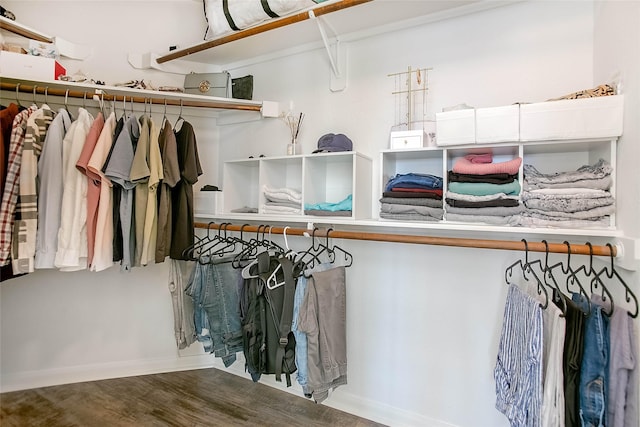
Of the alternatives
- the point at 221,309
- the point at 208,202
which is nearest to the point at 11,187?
the point at 208,202

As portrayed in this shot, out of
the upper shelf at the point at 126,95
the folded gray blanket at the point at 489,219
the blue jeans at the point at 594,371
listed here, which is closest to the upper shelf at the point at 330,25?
the upper shelf at the point at 126,95

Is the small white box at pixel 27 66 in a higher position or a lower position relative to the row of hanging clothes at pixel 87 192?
higher

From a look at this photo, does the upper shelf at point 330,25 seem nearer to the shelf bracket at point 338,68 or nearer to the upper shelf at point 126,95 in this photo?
the shelf bracket at point 338,68

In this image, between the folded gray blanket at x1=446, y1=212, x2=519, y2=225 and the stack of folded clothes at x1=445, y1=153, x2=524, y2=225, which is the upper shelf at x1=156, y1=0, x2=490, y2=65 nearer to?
the stack of folded clothes at x1=445, y1=153, x2=524, y2=225

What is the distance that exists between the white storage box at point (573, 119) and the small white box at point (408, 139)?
42cm

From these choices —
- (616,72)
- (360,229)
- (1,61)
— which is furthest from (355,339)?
(1,61)

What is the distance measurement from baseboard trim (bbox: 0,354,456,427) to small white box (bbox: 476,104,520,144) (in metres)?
1.48

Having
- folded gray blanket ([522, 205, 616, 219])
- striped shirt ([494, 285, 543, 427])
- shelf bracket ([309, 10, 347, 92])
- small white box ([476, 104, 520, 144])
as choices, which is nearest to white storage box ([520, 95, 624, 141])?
small white box ([476, 104, 520, 144])

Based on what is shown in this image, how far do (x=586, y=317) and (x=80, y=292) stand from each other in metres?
2.88

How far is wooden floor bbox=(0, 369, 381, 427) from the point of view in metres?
1.96

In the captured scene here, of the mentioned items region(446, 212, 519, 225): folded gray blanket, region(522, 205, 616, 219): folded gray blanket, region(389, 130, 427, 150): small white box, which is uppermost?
region(389, 130, 427, 150): small white box

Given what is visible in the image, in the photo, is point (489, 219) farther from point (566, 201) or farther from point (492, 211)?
point (566, 201)

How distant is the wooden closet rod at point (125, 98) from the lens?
1818mm

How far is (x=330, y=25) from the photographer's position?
1954mm
